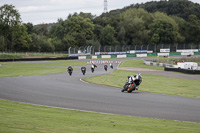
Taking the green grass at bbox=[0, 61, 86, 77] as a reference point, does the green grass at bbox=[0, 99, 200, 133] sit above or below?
above

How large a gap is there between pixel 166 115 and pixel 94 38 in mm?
97640

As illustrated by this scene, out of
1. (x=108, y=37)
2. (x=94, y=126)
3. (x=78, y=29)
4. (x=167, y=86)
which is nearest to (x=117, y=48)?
(x=78, y=29)

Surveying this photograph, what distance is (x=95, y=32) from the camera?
11338 cm

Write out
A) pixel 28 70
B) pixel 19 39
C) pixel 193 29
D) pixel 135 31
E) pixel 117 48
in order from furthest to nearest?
pixel 193 29 < pixel 135 31 < pixel 19 39 < pixel 117 48 < pixel 28 70

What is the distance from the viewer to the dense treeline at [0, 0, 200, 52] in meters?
85.2

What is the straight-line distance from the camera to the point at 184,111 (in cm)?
1116

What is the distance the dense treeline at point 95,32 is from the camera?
85.2 m

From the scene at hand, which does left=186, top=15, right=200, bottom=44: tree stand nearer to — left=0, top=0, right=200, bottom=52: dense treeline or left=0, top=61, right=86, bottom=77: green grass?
left=0, top=0, right=200, bottom=52: dense treeline

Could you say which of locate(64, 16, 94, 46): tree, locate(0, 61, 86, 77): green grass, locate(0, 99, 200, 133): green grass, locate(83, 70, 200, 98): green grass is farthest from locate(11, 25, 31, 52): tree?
locate(0, 99, 200, 133): green grass

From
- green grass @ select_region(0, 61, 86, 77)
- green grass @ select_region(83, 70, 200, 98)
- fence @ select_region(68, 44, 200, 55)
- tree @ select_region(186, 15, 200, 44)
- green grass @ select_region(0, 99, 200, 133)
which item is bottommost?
green grass @ select_region(0, 61, 86, 77)

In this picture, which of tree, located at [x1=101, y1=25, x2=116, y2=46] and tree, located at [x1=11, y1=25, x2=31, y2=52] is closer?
tree, located at [x1=11, y1=25, x2=31, y2=52]

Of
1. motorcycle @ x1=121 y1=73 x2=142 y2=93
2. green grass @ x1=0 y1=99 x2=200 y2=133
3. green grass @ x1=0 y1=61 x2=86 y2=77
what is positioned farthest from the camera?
green grass @ x1=0 y1=61 x2=86 y2=77

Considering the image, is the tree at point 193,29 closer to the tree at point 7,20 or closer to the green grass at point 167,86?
the tree at point 7,20

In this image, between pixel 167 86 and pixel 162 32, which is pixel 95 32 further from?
pixel 167 86
